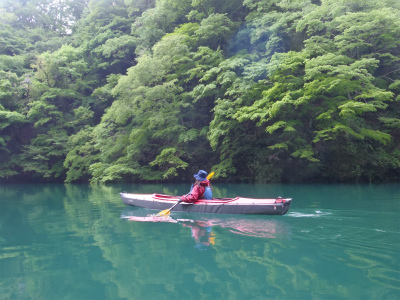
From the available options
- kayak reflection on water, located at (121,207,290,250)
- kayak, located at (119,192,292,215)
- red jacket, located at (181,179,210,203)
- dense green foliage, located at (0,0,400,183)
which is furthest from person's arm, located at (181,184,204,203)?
dense green foliage, located at (0,0,400,183)

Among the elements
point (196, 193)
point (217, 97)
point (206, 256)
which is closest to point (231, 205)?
point (196, 193)

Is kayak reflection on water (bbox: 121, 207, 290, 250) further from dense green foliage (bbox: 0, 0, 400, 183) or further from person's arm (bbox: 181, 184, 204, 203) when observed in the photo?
dense green foliage (bbox: 0, 0, 400, 183)

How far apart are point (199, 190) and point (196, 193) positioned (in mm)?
153

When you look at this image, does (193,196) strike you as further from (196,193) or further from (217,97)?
(217,97)

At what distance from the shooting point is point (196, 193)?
8.00 m

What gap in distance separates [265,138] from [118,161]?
779 cm

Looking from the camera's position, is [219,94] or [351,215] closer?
[351,215]

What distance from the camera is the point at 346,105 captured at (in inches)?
508

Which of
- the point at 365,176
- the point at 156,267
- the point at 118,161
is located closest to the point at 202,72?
the point at 118,161

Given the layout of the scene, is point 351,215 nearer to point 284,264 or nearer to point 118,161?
point 284,264

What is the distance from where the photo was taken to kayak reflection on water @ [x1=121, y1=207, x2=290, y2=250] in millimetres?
5762

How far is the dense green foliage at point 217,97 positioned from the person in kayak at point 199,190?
6.77 metres

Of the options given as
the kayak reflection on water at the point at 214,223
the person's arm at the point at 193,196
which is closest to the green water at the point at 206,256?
the kayak reflection on water at the point at 214,223

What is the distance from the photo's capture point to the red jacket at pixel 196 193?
26.0ft
